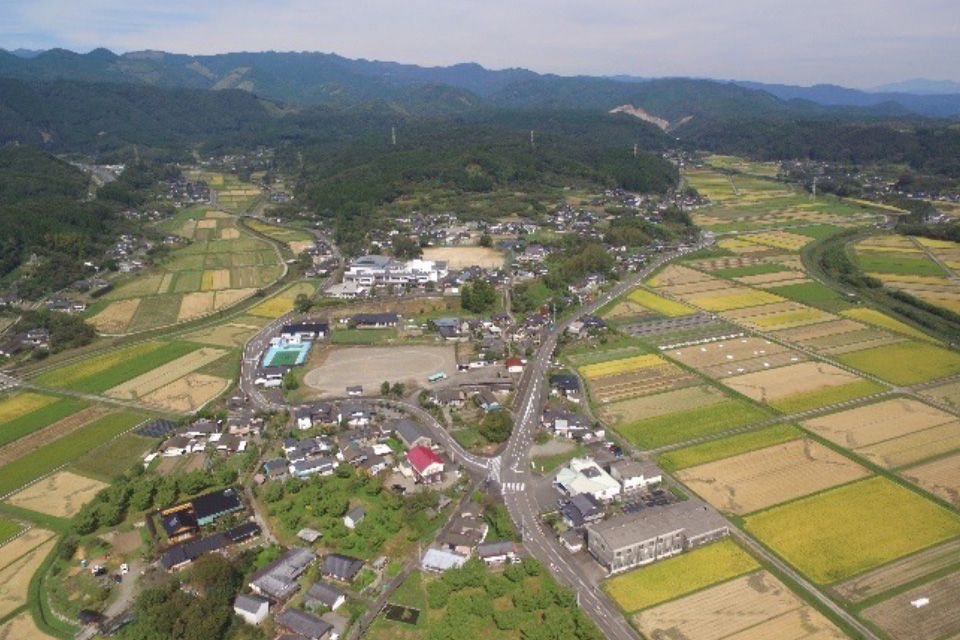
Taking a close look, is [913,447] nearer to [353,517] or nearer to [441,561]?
[441,561]

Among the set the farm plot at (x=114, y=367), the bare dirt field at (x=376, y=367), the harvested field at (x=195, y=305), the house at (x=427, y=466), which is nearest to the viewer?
the house at (x=427, y=466)

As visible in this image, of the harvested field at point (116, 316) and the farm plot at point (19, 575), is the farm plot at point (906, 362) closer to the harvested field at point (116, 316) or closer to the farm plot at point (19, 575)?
the farm plot at point (19, 575)

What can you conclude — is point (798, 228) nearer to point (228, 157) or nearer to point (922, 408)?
point (922, 408)

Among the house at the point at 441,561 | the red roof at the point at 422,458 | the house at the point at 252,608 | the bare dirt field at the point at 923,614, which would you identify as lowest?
the house at the point at 252,608

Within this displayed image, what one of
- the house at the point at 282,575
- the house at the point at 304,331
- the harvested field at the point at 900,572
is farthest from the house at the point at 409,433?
the harvested field at the point at 900,572

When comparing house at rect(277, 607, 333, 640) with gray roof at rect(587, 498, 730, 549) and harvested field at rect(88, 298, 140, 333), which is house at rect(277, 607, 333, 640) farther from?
harvested field at rect(88, 298, 140, 333)

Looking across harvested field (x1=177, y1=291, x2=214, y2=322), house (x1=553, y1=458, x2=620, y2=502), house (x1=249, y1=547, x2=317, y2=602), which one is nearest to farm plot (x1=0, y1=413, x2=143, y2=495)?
house (x1=249, y1=547, x2=317, y2=602)

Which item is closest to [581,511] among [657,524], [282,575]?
[657,524]

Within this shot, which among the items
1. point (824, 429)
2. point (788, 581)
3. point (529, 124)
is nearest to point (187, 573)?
point (788, 581)
